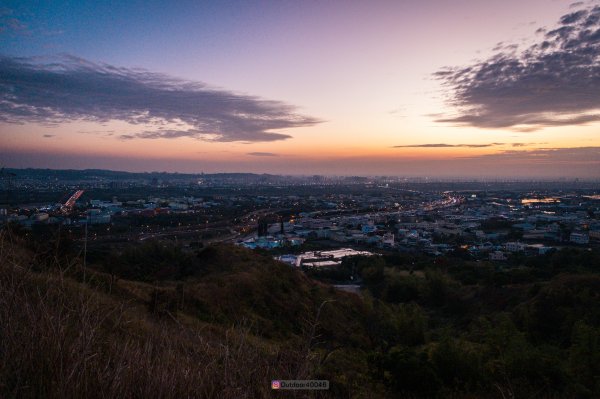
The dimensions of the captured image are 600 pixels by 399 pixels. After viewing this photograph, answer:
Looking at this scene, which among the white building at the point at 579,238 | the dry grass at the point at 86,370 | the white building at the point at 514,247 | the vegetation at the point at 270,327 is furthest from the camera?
the white building at the point at 579,238

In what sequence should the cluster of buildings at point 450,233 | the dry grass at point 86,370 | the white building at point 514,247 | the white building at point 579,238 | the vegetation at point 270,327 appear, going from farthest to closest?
→ the white building at point 579,238
the cluster of buildings at point 450,233
the white building at point 514,247
the vegetation at point 270,327
the dry grass at point 86,370

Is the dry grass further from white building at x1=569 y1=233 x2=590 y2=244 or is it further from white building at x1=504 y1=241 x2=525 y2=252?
white building at x1=569 y1=233 x2=590 y2=244

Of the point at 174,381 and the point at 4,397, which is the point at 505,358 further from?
the point at 4,397

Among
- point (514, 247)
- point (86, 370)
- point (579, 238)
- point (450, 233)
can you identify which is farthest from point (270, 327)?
point (579, 238)

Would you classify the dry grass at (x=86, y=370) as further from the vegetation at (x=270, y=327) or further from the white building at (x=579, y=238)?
the white building at (x=579, y=238)

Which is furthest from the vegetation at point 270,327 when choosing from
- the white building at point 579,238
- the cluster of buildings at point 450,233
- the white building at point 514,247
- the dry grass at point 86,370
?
the white building at point 579,238

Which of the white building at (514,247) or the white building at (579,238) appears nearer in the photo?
the white building at (514,247)

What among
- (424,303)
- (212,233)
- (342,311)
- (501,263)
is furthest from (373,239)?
(342,311)

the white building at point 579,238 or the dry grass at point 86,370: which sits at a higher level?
the dry grass at point 86,370
